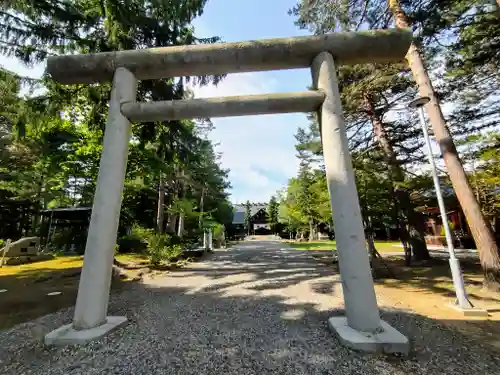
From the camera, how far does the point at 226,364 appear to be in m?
→ 2.48

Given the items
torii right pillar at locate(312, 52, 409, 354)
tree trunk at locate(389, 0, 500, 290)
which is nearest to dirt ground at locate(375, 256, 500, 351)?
tree trunk at locate(389, 0, 500, 290)

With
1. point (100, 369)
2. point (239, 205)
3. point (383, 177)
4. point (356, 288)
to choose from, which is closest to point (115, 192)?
point (100, 369)

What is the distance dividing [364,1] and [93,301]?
10623 millimetres

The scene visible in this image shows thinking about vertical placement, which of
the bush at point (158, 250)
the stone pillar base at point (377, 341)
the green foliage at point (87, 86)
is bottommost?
the stone pillar base at point (377, 341)

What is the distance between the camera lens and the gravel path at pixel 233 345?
2.40m

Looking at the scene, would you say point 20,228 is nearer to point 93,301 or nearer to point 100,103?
point 100,103

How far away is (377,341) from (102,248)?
11.5 feet

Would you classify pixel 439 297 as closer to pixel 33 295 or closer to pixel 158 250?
pixel 158 250

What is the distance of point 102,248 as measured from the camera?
3.25m

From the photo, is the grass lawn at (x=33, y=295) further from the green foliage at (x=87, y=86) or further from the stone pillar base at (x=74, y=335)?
the green foliage at (x=87, y=86)

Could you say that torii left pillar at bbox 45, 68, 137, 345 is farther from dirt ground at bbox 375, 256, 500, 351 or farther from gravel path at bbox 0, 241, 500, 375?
dirt ground at bbox 375, 256, 500, 351

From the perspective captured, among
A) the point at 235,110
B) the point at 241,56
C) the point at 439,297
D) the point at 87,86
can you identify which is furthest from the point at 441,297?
the point at 87,86

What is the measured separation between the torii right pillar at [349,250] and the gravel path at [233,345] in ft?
0.57

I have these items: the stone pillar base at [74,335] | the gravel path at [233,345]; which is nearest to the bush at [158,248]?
the gravel path at [233,345]
